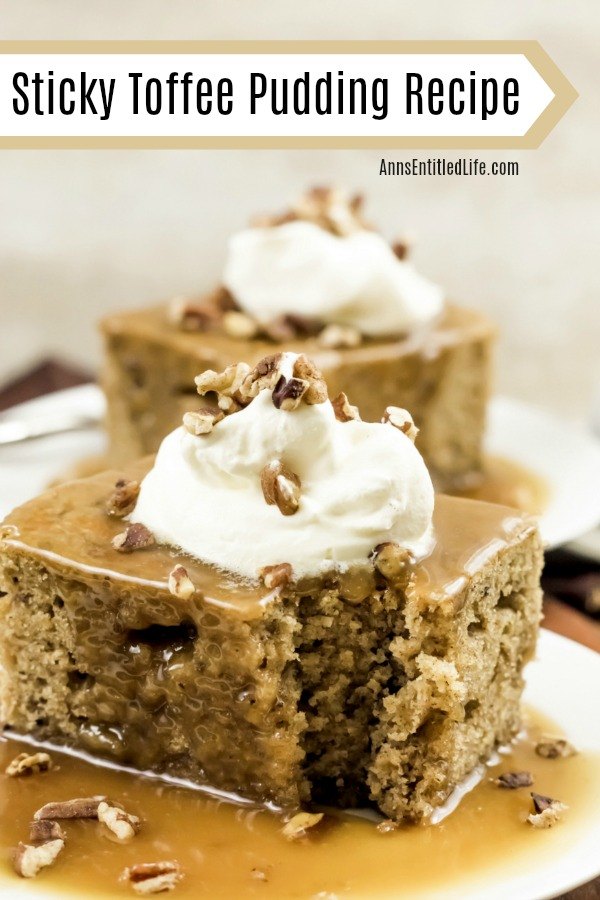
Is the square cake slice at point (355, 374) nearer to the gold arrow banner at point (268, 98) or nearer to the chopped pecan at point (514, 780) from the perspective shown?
the gold arrow banner at point (268, 98)

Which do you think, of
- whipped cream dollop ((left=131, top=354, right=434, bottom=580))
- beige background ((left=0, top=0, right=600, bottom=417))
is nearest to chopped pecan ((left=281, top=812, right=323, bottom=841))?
whipped cream dollop ((left=131, top=354, right=434, bottom=580))

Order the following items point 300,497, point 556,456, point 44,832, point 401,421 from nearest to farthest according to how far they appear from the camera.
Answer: point 44,832 < point 300,497 < point 401,421 < point 556,456

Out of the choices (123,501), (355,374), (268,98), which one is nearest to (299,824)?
(123,501)

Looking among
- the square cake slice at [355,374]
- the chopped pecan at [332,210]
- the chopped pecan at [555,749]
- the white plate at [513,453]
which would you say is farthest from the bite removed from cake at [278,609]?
the chopped pecan at [332,210]

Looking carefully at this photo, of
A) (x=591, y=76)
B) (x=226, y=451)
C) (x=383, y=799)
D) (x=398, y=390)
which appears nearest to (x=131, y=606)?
(x=226, y=451)

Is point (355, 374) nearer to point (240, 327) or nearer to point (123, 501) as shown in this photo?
point (240, 327)

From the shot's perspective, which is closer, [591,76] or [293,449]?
[293,449]

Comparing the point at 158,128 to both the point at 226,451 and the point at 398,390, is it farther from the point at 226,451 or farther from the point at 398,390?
the point at 226,451
